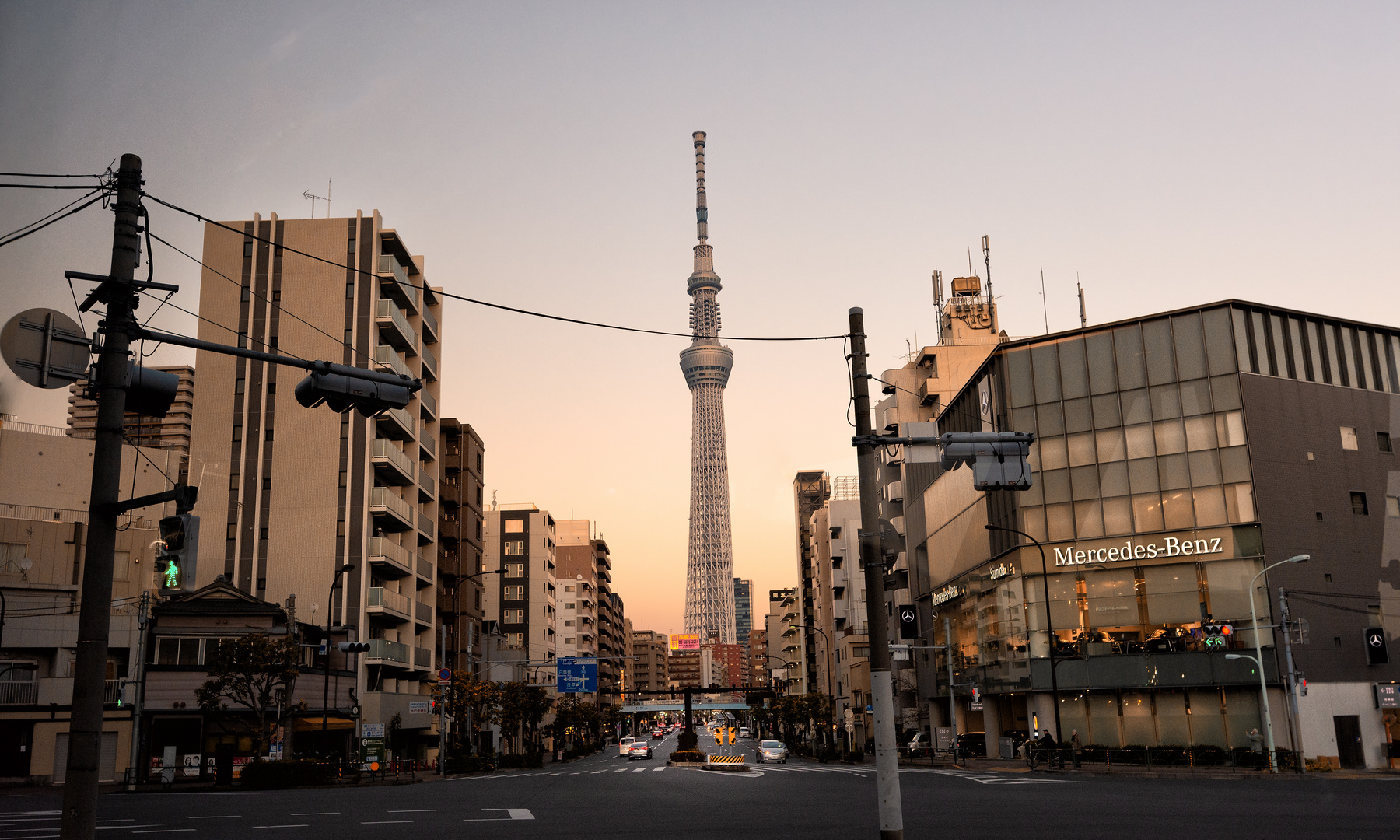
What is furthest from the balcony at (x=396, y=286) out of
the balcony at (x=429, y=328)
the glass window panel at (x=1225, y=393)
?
the glass window panel at (x=1225, y=393)

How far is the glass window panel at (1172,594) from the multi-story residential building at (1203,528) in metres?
0.08

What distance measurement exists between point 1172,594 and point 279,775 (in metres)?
44.3

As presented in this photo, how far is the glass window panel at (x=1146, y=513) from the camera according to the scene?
5650 centimetres

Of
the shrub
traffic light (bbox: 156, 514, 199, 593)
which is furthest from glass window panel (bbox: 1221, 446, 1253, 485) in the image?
traffic light (bbox: 156, 514, 199, 593)

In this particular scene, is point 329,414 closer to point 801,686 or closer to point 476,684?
point 476,684

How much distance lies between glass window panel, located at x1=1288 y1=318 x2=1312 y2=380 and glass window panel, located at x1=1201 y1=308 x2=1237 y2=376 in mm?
3810

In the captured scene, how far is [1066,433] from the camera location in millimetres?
60500

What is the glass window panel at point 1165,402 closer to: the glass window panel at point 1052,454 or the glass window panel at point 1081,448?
the glass window panel at point 1081,448

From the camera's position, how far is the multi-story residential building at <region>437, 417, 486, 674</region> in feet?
266

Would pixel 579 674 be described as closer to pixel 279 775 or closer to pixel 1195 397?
pixel 279 775

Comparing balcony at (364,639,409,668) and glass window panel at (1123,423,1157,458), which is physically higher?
glass window panel at (1123,423,1157,458)

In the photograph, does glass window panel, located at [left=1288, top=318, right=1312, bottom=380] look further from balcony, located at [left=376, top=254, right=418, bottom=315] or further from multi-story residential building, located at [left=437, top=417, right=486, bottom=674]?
multi-story residential building, located at [left=437, top=417, right=486, bottom=674]

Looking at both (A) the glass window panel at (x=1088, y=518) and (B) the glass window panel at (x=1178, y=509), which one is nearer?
(B) the glass window panel at (x=1178, y=509)

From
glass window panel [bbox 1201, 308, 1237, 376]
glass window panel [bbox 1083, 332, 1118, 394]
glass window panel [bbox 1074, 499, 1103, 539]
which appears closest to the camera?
glass window panel [bbox 1201, 308, 1237, 376]
